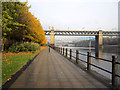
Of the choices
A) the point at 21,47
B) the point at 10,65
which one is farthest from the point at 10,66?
the point at 21,47

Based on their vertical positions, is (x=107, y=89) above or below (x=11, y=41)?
below

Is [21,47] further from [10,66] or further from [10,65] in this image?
[10,66]

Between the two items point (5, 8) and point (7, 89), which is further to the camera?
point (5, 8)

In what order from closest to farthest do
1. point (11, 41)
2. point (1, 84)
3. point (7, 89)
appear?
point (7, 89)
point (1, 84)
point (11, 41)

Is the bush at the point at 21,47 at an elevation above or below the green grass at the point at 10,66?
above

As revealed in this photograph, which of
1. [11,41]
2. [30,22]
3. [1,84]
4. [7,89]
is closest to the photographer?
[7,89]

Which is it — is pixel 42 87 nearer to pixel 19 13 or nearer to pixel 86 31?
pixel 19 13

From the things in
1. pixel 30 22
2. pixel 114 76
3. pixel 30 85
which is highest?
pixel 30 22

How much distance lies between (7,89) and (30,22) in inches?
652

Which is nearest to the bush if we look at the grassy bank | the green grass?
the grassy bank

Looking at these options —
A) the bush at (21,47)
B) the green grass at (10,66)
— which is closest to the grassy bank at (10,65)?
the green grass at (10,66)

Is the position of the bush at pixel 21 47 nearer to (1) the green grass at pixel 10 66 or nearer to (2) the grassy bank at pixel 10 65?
(2) the grassy bank at pixel 10 65

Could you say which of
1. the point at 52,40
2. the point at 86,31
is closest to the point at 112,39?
the point at 86,31

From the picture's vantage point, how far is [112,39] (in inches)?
6245
